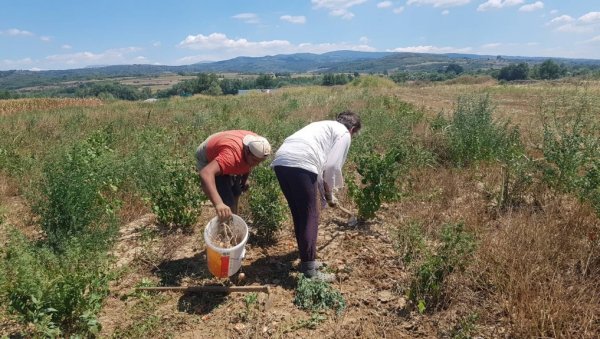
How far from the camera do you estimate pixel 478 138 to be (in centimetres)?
577

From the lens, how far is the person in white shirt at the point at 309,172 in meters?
3.19

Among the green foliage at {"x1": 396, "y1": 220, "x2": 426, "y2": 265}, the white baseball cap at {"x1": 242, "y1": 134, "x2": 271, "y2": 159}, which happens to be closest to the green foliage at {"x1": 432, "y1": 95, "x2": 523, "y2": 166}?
the green foliage at {"x1": 396, "y1": 220, "x2": 426, "y2": 265}

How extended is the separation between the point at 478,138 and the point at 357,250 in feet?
9.92

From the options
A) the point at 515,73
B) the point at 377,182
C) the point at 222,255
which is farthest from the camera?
the point at 515,73

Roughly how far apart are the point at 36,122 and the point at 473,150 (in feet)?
35.3

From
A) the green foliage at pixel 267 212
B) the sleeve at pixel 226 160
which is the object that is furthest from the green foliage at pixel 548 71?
the sleeve at pixel 226 160

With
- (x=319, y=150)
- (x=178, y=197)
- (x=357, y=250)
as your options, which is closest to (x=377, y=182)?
(x=357, y=250)

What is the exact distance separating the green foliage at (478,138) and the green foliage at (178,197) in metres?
3.67

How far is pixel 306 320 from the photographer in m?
2.95

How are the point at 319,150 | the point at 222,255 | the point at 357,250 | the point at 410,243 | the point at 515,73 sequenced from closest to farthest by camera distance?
1. the point at 222,255
2. the point at 319,150
3. the point at 410,243
4. the point at 357,250
5. the point at 515,73

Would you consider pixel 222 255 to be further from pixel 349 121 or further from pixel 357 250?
pixel 349 121

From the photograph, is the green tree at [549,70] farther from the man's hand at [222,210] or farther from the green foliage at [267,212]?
the man's hand at [222,210]

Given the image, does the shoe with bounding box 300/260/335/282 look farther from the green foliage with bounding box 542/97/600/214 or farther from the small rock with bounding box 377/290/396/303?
the green foliage with bounding box 542/97/600/214

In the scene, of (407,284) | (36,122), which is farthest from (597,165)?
(36,122)
